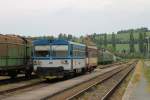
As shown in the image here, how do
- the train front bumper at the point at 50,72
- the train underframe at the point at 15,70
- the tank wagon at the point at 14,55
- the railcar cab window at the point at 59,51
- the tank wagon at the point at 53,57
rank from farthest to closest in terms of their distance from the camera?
the railcar cab window at the point at 59,51 < the tank wagon at the point at 53,57 < the train front bumper at the point at 50,72 < the train underframe at the point at 15,70 < the tank wagon at the point at 14,55

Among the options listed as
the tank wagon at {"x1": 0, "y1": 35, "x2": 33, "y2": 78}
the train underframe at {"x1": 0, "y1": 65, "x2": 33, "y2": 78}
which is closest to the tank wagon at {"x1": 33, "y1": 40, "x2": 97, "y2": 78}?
the tank wagon at {"x1": 0, "y1": 35, "x2": 33, "y2": 78}

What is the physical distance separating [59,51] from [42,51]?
1.20 metres

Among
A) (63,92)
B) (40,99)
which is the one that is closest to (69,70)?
(63,92)

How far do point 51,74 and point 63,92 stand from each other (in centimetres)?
834

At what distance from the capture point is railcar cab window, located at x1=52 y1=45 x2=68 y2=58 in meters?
33.2

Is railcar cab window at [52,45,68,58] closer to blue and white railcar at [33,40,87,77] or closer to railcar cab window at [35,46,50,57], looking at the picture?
blue and white railcar at [33,40,87,77]

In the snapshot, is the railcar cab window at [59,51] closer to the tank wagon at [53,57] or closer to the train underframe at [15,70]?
the tank wagon at [53,57]

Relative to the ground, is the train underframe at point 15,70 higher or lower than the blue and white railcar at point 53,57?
lower

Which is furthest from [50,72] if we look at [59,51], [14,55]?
[14,55]

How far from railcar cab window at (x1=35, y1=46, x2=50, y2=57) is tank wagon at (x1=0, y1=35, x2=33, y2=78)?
1.22 meters

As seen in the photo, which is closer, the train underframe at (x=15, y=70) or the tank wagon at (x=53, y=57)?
the train underframe at (x=15, y=70)

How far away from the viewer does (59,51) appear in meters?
33.4

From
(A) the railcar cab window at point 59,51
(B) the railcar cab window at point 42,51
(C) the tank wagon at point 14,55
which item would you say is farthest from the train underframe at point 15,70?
(A) the railcar cab window at point 59,51

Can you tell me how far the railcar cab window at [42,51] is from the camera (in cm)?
3322
